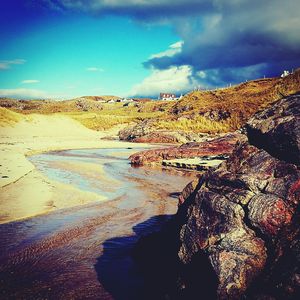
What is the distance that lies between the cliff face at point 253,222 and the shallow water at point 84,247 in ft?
5.99

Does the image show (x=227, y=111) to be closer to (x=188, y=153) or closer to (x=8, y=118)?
(x=188, y=153)

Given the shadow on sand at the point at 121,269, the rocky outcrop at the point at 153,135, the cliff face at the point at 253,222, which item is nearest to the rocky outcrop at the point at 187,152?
the shadow on sand at the point at 121,269

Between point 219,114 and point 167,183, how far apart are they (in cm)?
3880

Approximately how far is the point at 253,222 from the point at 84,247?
4.99 m

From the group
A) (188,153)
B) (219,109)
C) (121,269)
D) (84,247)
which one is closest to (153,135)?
A: (219,109)

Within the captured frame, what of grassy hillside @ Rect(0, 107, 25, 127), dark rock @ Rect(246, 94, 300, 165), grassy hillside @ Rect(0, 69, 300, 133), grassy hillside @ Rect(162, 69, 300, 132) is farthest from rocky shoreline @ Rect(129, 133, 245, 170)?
grassy hillside @ Rect(0, 107, 25, 127)

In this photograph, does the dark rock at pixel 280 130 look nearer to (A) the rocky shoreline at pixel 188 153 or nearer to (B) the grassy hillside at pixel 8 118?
(A) the rocky shoreline at pixel 188 153

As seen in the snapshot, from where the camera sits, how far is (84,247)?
8500mm

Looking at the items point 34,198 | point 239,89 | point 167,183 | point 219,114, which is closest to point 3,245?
point 34,198

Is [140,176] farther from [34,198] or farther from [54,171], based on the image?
[34,198]

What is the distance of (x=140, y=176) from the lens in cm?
1961

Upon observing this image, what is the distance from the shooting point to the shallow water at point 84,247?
6.45 m

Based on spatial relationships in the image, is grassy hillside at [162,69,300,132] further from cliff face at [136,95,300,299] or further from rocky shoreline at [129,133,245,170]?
cliff face at [136,95,300,299]

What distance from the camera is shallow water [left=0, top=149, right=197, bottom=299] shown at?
6.45 meters
